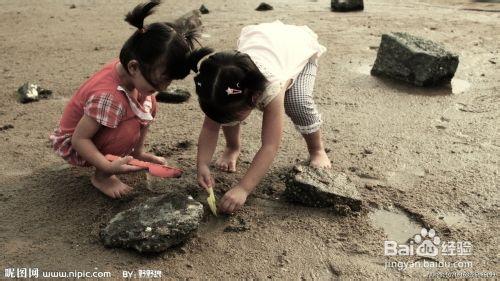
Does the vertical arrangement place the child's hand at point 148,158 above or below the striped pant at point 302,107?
below

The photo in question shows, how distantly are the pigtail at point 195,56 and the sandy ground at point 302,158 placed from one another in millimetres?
641

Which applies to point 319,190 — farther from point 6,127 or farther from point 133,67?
Result: point 6,127

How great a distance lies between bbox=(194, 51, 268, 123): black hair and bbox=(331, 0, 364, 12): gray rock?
495 centimetres

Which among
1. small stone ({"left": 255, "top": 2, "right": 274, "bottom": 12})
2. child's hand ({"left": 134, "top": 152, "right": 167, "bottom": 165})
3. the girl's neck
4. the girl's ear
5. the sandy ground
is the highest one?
the girl's ear

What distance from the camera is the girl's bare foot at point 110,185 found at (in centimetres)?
243

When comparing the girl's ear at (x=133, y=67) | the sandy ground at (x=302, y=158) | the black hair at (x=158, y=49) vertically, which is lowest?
the sandy ground at (x=302, y=158)

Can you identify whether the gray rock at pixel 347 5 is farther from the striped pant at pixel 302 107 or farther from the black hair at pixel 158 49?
the black hair at pixel 158 49

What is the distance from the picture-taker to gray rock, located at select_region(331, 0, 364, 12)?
22.2ft

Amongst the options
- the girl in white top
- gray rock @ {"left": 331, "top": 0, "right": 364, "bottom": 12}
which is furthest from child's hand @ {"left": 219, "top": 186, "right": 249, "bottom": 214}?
gray rock @ {"left": 331, "top": 0, "right": 364, "bottom": 12}

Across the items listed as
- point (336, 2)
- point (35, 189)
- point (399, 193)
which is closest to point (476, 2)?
point (336, 2)

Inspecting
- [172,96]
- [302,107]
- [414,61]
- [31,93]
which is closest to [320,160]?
[302,107]

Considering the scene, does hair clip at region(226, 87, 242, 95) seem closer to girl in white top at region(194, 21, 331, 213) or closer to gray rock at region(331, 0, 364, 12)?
girl in white top at region(194, 21, 331, 213)

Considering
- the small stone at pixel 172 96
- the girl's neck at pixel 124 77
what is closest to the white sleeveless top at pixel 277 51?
the girl's neck at pixel 124 77

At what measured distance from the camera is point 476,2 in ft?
24.7
